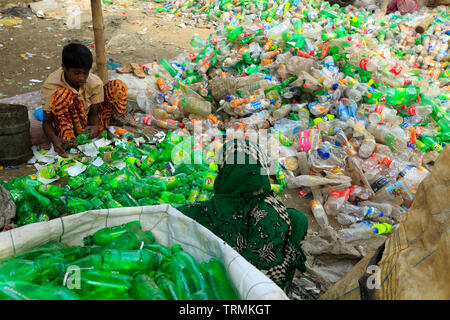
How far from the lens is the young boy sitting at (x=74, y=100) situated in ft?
11.1

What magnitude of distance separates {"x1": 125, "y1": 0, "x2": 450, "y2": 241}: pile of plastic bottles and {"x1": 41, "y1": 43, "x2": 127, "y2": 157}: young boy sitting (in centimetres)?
57

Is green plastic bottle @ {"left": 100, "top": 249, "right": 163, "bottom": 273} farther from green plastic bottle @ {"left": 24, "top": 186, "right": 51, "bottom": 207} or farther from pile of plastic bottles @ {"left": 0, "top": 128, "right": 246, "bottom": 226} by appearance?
green plastic bottle @ {"left": 24, "top": 186, "right": 51, "bottom": 207}

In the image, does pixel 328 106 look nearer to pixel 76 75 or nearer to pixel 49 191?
pixel 76 75

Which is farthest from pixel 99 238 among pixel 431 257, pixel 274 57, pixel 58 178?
pixel 274 57

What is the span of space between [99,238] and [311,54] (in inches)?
171

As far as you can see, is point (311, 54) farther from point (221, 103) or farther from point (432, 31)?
point (432, 31)

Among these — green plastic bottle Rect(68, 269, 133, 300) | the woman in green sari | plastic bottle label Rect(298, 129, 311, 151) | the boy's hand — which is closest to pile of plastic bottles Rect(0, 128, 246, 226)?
the boy's hand

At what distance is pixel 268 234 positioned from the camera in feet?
5.98

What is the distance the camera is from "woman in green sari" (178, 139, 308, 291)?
1.82 meters

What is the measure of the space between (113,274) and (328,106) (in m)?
3.55

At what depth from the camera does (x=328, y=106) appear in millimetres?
4309

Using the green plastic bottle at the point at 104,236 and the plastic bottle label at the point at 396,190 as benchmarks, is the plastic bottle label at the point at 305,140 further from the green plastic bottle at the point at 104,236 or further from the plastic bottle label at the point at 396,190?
the green plastic bottle at the point at 104,236

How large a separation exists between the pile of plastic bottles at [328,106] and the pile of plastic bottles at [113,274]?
6.29 ft

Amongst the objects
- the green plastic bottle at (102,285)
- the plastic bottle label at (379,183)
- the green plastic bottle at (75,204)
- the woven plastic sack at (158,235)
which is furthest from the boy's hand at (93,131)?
the plastic bottle label at (379,183)
